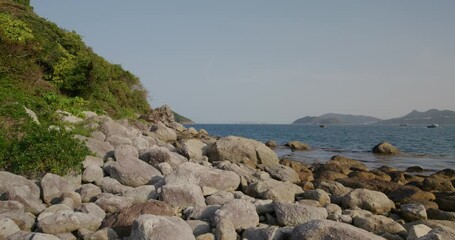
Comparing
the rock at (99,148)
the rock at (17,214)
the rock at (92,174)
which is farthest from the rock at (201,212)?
the rock at (99,148)

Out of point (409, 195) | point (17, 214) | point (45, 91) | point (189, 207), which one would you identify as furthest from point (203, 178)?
point (45, 91)

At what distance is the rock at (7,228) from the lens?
653cm

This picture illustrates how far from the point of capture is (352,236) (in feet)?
20.7

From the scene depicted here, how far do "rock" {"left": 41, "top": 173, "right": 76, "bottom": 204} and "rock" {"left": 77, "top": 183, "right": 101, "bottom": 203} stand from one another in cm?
23

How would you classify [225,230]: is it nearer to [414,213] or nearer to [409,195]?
[414,213]

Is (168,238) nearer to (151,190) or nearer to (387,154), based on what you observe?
(151,190)

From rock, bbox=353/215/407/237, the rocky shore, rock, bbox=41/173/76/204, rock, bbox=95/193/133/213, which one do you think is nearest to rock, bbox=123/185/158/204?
the rocky shore

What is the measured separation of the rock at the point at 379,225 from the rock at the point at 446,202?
5038 mm

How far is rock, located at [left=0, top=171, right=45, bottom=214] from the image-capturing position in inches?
318

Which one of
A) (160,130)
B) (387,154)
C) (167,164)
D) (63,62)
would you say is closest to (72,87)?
(63,62)

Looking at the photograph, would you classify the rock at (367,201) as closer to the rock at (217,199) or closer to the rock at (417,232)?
the rock at (417,232)

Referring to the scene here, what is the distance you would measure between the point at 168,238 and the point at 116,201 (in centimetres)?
251

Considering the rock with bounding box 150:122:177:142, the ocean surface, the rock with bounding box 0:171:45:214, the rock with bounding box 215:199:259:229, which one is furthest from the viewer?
the ocean surface

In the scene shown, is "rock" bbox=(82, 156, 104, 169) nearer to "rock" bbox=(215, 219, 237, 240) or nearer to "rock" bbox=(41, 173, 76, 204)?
"rock" bbox=(41, 173, 76, 204)
